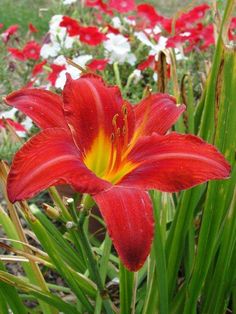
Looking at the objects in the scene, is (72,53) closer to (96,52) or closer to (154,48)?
(96,52)

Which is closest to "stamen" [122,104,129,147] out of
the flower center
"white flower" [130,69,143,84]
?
the flower center

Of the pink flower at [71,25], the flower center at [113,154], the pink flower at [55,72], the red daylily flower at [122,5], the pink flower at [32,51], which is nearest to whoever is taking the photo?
the flower center at [113,154]

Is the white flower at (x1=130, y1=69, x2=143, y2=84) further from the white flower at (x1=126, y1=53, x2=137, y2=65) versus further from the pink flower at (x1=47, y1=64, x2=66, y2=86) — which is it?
the pink flower at (x1=47, y1=64, x2=66, y2=86)

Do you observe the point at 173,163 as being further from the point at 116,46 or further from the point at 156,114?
the point at 116,46

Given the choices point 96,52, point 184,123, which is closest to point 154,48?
point 96,52

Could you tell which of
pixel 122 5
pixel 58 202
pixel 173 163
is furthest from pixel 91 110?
Answer: pixel 122 5

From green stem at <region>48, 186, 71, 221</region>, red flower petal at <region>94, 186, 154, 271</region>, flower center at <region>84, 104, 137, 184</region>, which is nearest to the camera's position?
red flower petal at <region>94, 186, 154, 271</region>

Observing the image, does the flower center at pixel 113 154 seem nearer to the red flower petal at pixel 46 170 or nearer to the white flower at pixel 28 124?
the red flower petal at pixel 46 170

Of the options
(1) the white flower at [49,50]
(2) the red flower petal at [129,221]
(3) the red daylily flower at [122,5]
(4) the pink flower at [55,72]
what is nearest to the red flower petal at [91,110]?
(2) the red flower petal at [129,221]
